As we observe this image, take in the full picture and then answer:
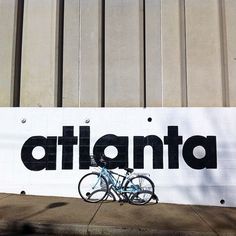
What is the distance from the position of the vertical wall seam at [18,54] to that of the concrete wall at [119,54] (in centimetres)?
3

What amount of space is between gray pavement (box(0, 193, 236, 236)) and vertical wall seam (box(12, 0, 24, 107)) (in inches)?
131

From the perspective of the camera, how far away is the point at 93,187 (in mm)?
8680

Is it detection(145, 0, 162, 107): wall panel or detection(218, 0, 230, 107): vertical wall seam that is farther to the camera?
detection(145, 0, 162, 107): wall panel

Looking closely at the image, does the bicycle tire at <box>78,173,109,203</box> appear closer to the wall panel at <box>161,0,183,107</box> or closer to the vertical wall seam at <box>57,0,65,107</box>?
the vertical wall seam at <box>57,0,65,107</box>

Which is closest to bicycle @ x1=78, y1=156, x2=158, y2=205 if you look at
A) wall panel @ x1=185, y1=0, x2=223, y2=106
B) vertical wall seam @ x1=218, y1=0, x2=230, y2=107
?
wall panel @ x1=185, y1=0, x2=223, y2=106

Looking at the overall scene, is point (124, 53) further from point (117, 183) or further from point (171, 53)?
point (117, 183)

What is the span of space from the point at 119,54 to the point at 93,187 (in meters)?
4.24

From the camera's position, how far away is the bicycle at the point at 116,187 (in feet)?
27.9

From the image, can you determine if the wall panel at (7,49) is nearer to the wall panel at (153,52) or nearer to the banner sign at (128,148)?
the banner sign at (128,148)

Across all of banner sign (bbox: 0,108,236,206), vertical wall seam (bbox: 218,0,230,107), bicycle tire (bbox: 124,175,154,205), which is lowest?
bicycle tire (bbox: 124,175,154,205)

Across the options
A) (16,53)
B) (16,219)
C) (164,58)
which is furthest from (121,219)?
(16,53)

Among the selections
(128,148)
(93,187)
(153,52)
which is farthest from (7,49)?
(93,187)

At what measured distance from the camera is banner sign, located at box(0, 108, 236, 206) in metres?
8.68

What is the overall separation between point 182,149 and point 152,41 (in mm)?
3580
